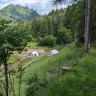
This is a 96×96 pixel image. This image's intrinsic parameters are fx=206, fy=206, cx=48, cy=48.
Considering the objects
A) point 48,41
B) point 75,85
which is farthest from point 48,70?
point 48,41

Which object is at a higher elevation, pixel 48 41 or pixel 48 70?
pixel 48 41

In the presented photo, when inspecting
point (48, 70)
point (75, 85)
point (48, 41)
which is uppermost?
point (75, 85)

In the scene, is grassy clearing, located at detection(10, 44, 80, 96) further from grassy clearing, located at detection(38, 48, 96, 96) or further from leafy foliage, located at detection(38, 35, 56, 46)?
leafy foliage, located at detection(38, 35, 56, 46)

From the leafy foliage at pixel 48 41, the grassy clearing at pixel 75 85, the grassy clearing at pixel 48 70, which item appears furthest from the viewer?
the leafy foliage at pixel 48 41

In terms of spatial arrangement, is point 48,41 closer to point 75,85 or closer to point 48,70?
point 48,70

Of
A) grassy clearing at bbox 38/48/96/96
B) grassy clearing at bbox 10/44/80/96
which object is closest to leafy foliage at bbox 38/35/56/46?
grassy clearing at bbox 10/44/80/96

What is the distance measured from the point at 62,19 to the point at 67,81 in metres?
67.6

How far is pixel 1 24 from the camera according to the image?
4180 mm

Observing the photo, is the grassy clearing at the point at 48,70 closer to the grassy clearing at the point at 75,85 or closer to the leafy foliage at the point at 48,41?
the grassy clearing at the point at 75,85

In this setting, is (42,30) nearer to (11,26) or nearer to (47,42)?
(47,42)

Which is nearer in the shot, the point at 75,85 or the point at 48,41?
the point at 75,85

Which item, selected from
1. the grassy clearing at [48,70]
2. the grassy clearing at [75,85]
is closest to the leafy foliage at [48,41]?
the grassy clearing at [48,70]

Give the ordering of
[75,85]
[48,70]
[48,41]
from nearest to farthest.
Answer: [75,85] < [48,70] < [48,41]

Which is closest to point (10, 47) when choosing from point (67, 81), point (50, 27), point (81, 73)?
point (67, 81)
